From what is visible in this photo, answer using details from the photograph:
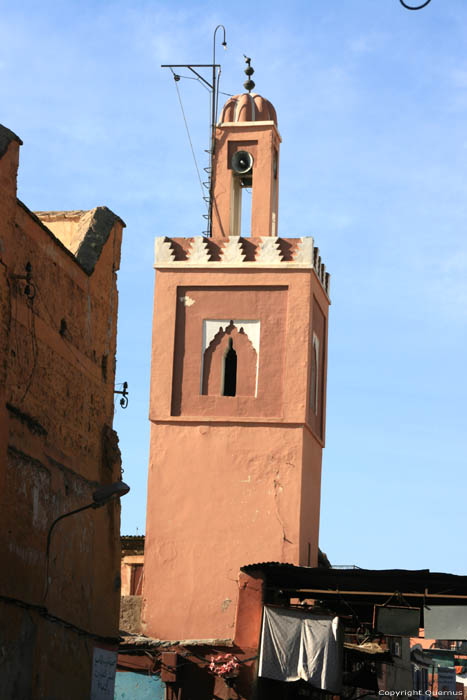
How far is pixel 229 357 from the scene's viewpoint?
1071 inches

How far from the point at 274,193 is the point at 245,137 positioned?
54.9 inches

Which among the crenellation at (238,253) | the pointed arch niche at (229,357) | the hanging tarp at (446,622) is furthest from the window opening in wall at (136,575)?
the hanging tarp at (446,622)

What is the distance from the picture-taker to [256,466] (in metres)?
26.3

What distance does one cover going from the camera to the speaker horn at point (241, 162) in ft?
93.8

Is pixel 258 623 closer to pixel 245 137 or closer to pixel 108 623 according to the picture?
pixel 108 623

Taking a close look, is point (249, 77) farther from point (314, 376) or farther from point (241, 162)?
point (314, 376)

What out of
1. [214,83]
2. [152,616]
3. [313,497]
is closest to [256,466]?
[313,497]

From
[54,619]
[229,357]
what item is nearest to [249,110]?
[229,357]

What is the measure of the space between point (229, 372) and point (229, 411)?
93 centimetres

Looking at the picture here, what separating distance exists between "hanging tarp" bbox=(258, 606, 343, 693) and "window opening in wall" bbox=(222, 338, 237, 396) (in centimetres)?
873

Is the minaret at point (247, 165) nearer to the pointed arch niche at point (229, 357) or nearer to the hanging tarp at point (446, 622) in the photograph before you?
the pointed arch niche at point (229, 357)

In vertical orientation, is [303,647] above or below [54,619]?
below

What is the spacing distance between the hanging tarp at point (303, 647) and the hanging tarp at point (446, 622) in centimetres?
132

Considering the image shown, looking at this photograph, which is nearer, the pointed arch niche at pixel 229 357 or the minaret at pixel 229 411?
the minaret at pixel 229 411
